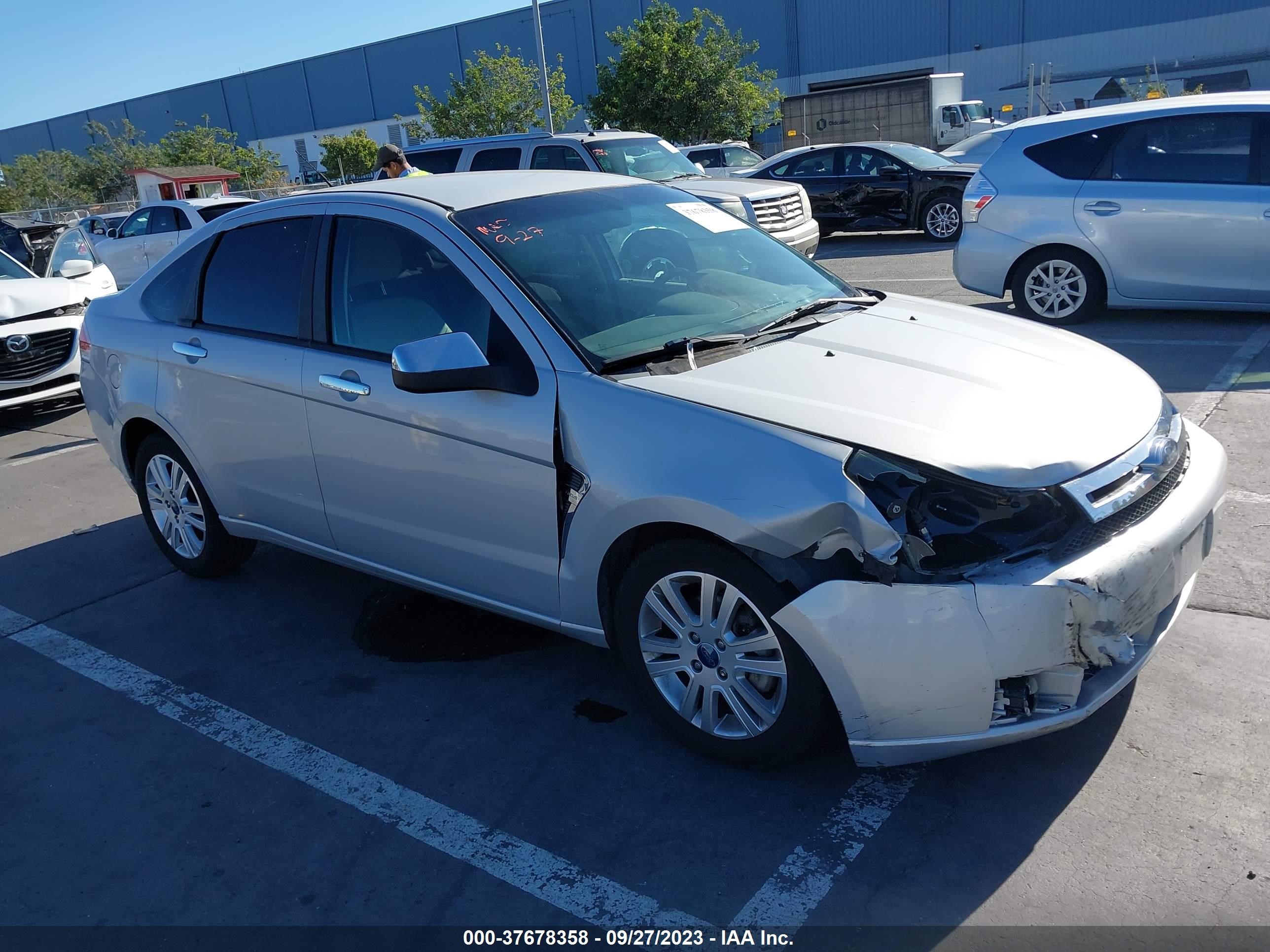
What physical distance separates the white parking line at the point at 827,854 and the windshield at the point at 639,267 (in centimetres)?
160

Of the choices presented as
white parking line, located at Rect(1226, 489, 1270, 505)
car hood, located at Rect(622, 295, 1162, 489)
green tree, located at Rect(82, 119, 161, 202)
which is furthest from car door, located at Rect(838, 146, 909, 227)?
green tree, located at Rect(82, 119, 161, 202)

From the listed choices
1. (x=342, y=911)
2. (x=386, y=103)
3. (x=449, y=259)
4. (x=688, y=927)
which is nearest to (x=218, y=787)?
(x=342, y=911)

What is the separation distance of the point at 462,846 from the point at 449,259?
2026 mm

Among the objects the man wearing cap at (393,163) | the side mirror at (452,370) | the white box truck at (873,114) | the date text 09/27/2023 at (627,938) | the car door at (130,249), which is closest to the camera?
the date text 09/27/2023 at (627,938)

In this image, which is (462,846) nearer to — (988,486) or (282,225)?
(988,486)

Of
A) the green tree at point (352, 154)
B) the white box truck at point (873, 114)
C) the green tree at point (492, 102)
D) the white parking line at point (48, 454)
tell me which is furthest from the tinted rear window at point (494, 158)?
the green tree at point (352, 154)

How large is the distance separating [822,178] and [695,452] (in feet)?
46.9

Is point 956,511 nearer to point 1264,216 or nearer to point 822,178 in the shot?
point 1264,216

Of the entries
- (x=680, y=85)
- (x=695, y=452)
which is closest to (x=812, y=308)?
(x=695, y=452)

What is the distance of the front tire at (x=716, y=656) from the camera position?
2.98 meters

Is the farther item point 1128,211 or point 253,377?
point 1128,211

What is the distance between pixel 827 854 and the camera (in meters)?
2.88

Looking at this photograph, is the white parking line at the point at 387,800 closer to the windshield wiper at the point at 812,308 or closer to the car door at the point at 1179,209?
the windshield wiper at the point at 812,308

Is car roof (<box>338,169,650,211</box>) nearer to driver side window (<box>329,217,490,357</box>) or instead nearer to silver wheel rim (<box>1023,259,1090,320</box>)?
driver side window (<box>329,217,490,357</box>)
